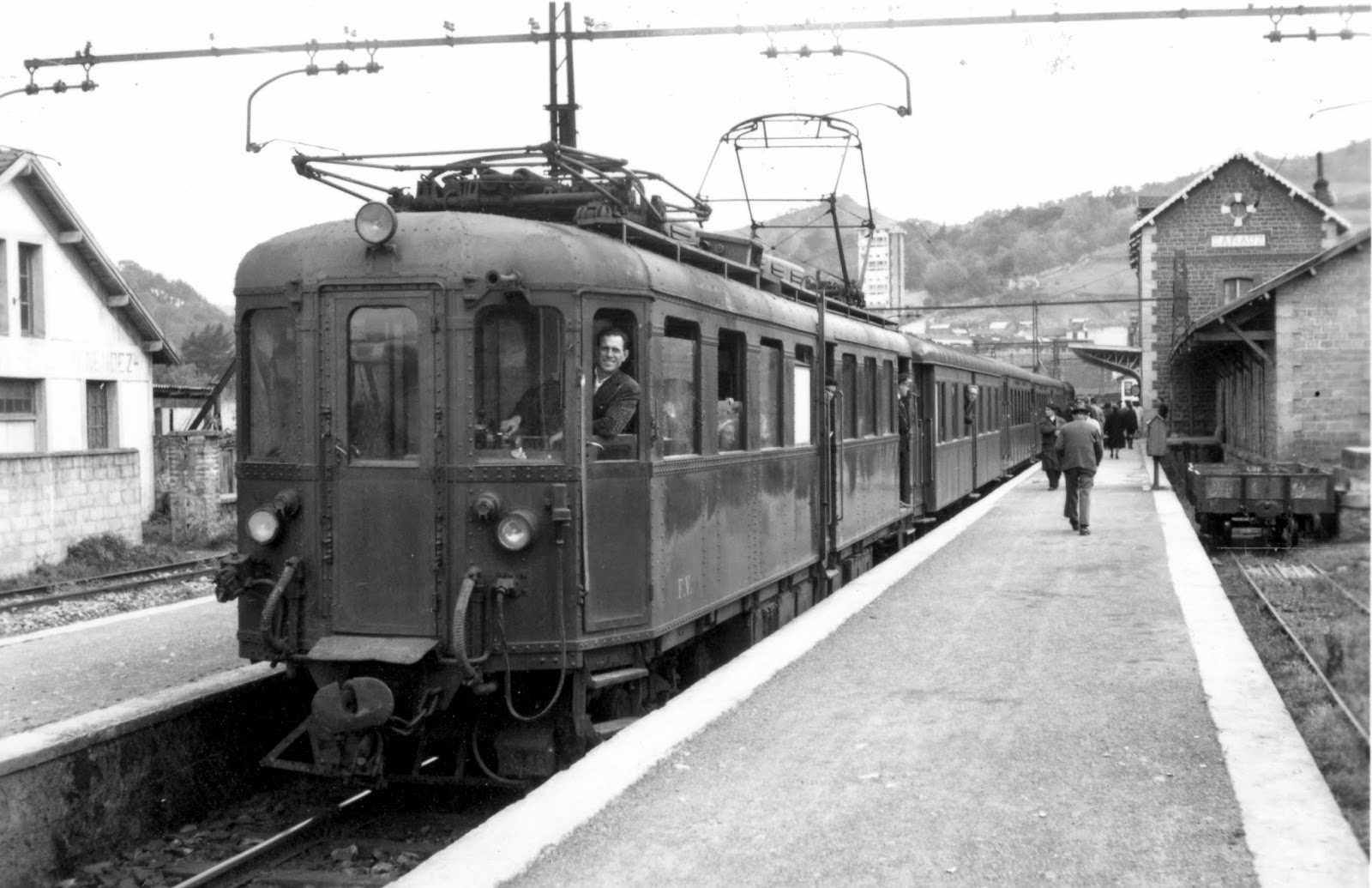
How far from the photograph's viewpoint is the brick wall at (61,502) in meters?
19.4

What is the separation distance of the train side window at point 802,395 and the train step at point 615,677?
3.40m

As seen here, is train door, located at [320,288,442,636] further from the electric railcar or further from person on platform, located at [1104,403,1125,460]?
person on platform, located at [1104,403,1125,460]

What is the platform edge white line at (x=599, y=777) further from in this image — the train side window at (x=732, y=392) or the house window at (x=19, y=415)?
the house window at (x=19, y=415)

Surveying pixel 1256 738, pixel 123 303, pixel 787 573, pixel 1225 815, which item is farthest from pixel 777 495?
pixel 123 303

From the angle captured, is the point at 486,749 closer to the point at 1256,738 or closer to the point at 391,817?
the point at 391,817

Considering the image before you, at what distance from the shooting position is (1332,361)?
333cm

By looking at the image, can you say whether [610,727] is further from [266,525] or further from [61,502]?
[61,502]

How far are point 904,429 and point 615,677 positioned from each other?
31.3 feet

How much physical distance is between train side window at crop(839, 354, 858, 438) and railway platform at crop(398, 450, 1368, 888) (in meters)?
2.63

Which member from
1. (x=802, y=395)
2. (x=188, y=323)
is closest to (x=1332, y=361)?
(x=802, y=395)

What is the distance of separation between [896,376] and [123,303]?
15.0 metres

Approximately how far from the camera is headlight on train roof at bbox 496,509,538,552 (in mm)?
6672

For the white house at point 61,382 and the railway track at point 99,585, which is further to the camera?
the white house at point 61,382

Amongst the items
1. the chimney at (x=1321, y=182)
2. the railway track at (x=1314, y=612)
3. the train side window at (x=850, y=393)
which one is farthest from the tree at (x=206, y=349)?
the chimney at (x=1321, y=182)
